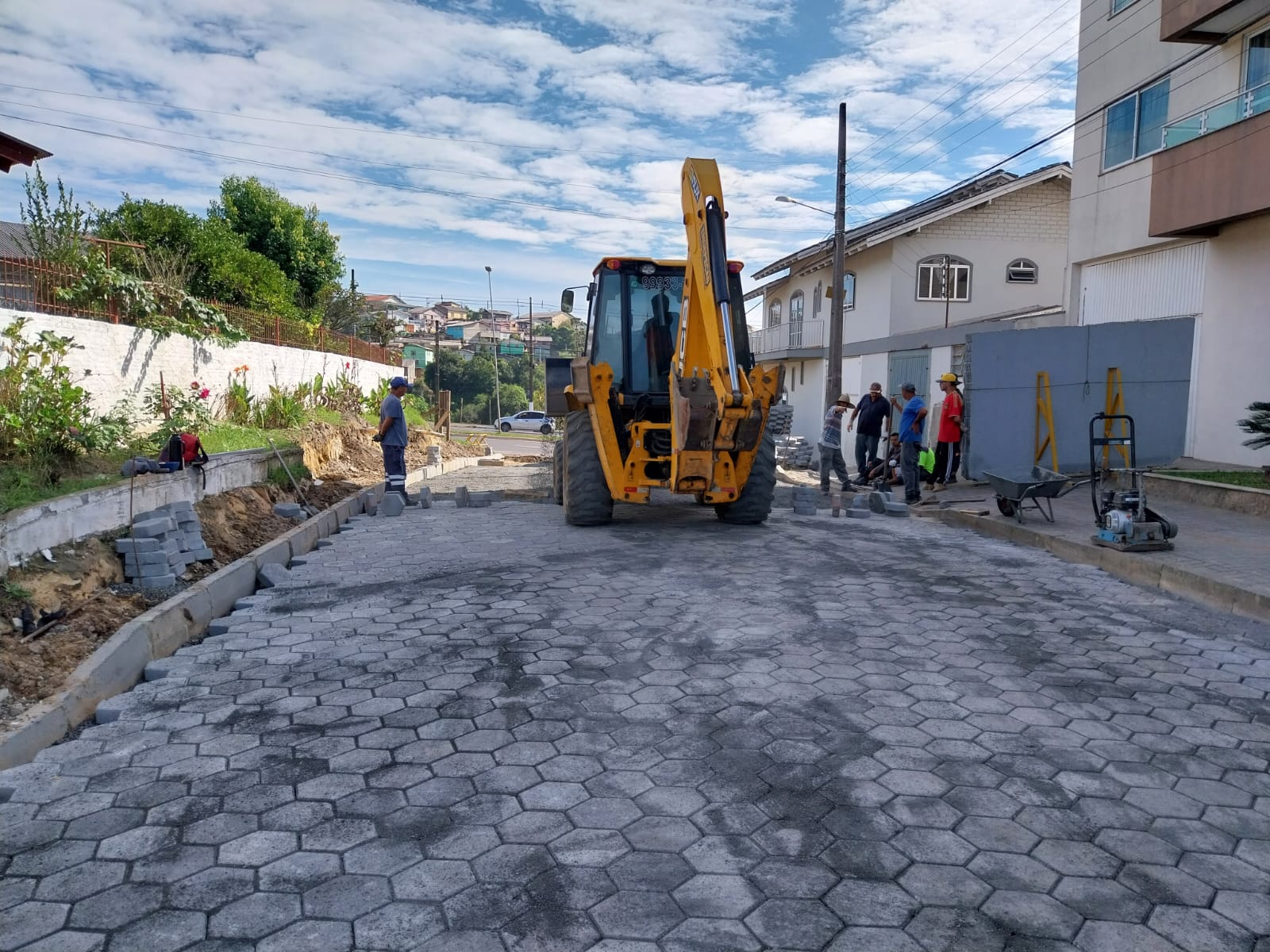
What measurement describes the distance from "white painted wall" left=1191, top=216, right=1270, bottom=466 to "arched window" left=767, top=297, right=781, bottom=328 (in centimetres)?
2081

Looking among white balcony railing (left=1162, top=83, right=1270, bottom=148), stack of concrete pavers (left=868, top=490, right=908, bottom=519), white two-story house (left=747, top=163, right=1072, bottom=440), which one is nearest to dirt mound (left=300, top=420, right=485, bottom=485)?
stack of concrete pavers (left=868, top=490, right=908, bottom=519)

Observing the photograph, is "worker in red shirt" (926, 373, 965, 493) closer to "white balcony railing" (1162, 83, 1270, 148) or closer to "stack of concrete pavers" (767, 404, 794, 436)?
"white balcony railing" (1162, 83, 1270, 148)

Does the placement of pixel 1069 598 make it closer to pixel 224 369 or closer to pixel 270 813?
→ pixel 270 813

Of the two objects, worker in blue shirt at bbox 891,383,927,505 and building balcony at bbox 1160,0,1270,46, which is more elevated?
building balcony at bbox 1160,0,1270,46

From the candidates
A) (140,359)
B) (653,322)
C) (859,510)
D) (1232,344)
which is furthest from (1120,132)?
(140,359)

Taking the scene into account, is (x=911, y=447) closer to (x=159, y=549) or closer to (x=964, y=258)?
(x=159, y=549)

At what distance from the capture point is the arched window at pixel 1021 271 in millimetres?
24062

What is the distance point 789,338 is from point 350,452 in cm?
1919

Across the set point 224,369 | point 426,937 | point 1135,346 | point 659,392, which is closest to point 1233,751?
point 426,937

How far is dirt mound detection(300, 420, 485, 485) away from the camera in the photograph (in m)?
13.8

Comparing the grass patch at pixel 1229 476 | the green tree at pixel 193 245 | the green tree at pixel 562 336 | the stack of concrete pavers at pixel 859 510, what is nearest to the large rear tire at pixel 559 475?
the stack of concrete pavers at pixel 859 510

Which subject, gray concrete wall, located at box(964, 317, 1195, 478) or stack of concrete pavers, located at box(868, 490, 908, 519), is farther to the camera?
gray concrete wall, located at box(964, 317, 1195, 478)

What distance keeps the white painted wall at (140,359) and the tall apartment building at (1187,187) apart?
14.5 meters

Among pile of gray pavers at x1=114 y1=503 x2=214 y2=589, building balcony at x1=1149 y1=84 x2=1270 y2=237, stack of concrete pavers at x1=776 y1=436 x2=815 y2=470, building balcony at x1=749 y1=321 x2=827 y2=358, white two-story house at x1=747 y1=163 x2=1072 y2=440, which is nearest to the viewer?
pile of gray pavers at x1=114 y1=503 x2=214 y2=589
